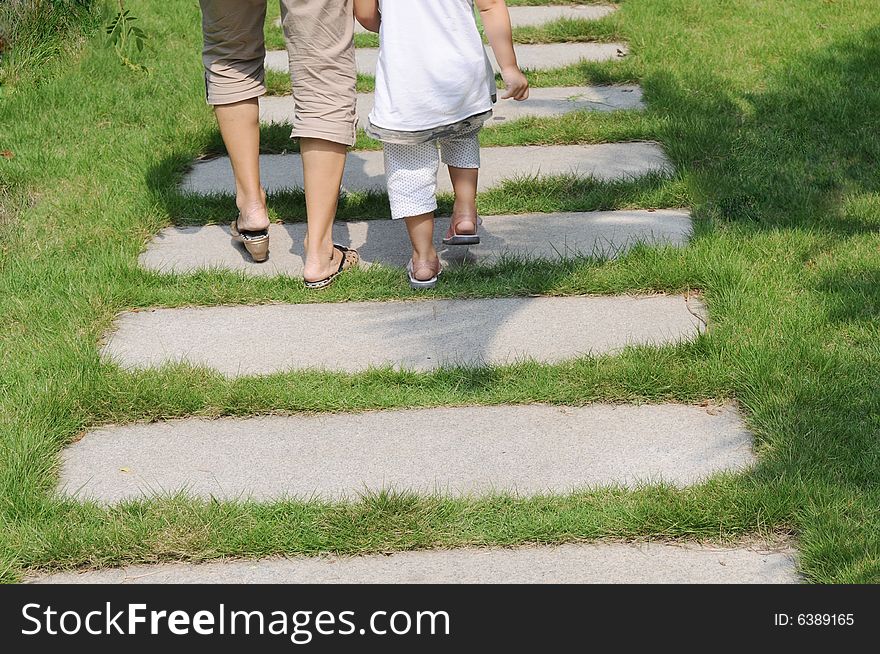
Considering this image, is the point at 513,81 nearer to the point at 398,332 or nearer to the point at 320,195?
the point at 320,195

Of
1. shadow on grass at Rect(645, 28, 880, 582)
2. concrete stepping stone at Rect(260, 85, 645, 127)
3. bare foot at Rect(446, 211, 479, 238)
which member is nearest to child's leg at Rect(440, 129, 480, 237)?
bare foot at Rect(446, 211, 479, 238)

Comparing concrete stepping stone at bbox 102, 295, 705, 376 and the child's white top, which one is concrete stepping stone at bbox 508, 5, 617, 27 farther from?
concrete stepping stone at bbox 102, 295, 705, 376

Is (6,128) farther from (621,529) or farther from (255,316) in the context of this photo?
(621,529)

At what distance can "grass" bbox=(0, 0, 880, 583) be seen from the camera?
9.03 feet

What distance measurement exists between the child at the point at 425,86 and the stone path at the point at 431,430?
36 centimetres

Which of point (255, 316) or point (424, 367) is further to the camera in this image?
point (255, 316)

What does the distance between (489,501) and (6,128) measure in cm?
402

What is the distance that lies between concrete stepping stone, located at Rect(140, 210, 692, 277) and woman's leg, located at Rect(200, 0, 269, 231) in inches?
7.8

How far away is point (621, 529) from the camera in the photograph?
2723 millimetres

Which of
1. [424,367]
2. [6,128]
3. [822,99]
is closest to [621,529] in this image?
[424,367]

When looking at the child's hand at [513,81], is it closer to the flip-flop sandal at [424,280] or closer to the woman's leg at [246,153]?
the flip-flop sandal at [424,280]

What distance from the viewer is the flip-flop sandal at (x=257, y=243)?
14.1ft

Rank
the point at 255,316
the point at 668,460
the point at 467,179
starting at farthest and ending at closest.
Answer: the point at 467,179, the point at 255,316, the point at 668,460

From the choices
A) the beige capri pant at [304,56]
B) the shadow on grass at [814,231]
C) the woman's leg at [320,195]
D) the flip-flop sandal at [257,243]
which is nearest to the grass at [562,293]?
the shadow on grass at [814,231]
